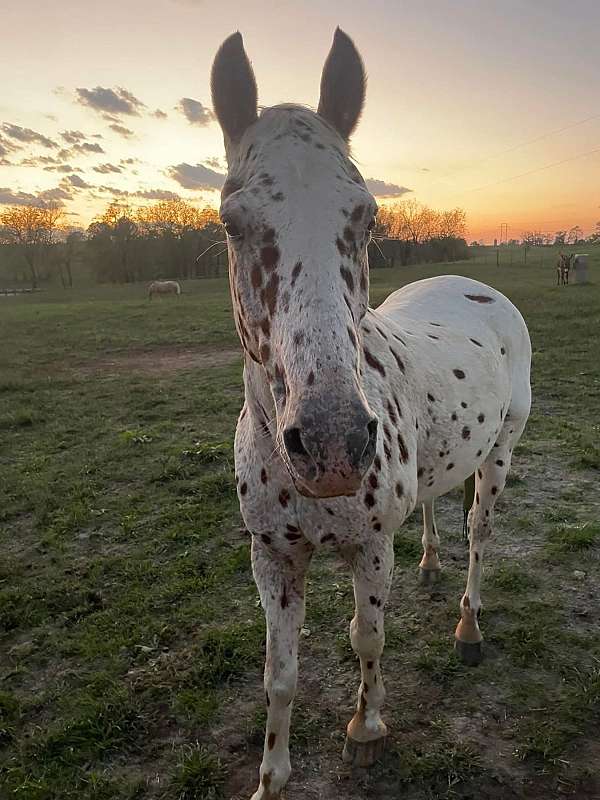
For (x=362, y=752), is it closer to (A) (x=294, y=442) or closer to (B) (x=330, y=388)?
(A) (x=294, y=442)

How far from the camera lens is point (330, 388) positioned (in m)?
1.45

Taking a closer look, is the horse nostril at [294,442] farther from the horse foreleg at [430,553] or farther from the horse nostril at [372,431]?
the horse foreleg at [430,553]

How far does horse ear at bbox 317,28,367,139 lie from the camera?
6.88 feet

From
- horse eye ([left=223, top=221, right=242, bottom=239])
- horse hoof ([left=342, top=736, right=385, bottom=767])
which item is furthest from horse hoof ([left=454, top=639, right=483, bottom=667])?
horse eye ([left=223, top=221, right=242, bottom=239])

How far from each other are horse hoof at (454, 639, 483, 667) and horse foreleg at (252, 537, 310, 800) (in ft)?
4.45

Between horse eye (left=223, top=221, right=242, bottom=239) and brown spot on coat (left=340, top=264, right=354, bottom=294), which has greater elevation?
horse eye (left=223, top=221, right=242, bottom=239)

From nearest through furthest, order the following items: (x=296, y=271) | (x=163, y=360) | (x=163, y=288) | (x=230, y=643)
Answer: (x=296, y=271)
(x=230, y=643)
(x=163, y=360)
(x=163, y=288)

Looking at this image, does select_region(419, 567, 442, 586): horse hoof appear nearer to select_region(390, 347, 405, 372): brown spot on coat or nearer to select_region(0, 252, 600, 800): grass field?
select_region(0, 252, 600, 800): grass field

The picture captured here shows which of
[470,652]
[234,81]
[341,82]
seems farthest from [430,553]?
[234,81]

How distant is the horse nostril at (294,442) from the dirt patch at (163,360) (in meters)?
10.9

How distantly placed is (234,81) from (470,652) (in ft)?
11.0

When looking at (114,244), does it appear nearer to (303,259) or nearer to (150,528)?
(150,528)

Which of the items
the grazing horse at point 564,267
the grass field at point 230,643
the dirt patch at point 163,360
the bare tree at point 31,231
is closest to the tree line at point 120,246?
the bare tree at point 31,231

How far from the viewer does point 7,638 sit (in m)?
3.77
